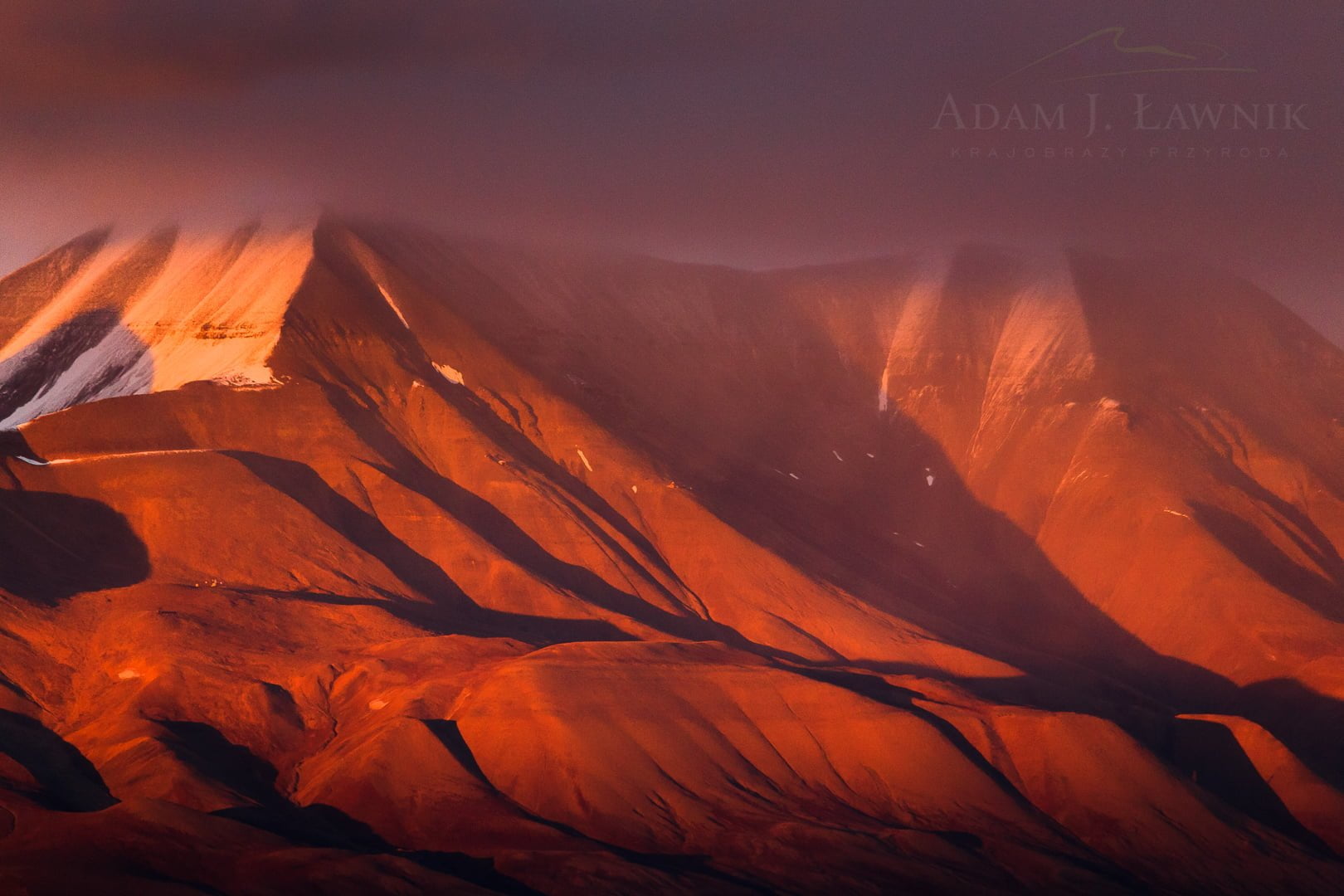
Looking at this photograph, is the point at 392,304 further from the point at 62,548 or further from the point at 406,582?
the point at 62,548

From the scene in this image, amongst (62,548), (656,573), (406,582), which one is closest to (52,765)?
(62,548)

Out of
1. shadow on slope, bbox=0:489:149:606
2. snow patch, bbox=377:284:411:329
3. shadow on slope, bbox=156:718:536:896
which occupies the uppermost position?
snow patch, bbox=377:284:411:329

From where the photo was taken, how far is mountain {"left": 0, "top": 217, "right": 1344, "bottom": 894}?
5212 centimetres

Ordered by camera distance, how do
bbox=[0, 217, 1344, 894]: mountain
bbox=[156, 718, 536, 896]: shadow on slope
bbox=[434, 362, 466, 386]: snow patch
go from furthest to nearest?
bbox=[434, 362, 466, 386]: snow patch < bbox=[0, 217, 1344, 894]: mountain < bbox=[156, 718, 536, 896]: shadow on slope

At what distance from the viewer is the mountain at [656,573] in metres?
52.1

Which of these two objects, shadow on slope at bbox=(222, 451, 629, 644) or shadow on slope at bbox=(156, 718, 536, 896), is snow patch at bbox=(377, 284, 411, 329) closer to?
shadow on slope at bbox=(222, 451, 629, 644)

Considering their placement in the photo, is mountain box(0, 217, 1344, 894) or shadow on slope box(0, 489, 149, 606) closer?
mountain box(0, 217, 1344, 894)

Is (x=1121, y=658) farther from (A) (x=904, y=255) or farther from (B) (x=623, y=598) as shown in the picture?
(A) (x=904, y=255)

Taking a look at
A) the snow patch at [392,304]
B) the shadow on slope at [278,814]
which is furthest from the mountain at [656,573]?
the snow patch at [392,304]

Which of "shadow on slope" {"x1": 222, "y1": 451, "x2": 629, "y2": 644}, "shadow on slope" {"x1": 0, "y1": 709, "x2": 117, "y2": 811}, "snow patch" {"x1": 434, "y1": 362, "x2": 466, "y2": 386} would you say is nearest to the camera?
"shadow on slope" {"x1": 0, "y1": 709, "x2": 117, "y2": 811}

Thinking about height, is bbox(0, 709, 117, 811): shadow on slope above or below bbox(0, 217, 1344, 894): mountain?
below

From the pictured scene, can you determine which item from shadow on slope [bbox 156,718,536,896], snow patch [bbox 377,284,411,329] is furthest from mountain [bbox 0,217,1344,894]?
snow patch [bbox 377,284,411,329]

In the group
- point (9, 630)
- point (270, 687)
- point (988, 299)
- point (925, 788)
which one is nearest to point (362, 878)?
point (270, 687)

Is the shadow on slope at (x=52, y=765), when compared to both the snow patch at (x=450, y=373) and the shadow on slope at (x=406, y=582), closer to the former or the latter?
the shadow on slope at (x=406, y=582)
